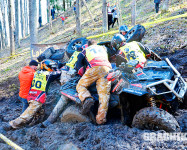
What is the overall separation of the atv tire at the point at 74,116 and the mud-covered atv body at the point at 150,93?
1057 millimetres

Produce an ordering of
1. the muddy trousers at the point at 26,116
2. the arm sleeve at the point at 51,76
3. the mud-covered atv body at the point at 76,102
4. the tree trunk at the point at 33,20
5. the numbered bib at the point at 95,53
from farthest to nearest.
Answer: the tree trunk at the point at 33,20 < the arm sleeve at the point at 51,76 < the muddy trousers at the point at 26,116 < the numbered bib at the point at 95,53 < the mud-covered atv body at the point at 76,102

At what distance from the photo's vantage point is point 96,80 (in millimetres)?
4496

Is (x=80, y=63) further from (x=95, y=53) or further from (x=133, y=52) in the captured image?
(x=133, y=52)

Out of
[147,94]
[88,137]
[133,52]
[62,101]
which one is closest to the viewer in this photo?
[147,94]

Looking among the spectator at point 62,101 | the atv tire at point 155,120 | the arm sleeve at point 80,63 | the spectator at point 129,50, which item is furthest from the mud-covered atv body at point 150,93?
the spectator at point 62,101

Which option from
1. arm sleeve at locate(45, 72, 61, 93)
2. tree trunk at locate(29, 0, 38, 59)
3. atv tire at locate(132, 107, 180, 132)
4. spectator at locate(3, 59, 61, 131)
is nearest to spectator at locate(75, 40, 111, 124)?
atv tire at locate(132, 107, 180, 132)

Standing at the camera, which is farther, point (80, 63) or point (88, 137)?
point (80, 63)

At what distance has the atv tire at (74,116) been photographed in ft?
15.1

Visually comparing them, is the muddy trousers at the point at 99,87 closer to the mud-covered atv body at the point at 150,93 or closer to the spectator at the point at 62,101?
the mud-covered atv body at the point at 150,93

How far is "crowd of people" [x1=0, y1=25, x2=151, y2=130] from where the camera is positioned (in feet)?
14.0

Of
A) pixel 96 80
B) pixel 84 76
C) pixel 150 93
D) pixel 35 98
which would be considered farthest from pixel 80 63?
pixel 150 93

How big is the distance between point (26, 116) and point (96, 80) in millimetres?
2412

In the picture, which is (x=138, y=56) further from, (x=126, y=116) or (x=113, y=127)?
(x=113, y=127)

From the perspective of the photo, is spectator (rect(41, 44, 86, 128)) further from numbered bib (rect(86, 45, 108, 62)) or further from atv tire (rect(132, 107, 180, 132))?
atv tire (rect(132, 107, 180, 132))
